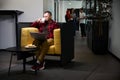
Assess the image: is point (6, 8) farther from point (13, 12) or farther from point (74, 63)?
point (74, 63)

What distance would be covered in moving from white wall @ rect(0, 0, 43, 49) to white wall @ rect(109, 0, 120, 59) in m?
2.08

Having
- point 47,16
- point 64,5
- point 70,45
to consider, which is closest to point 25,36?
point 47,16

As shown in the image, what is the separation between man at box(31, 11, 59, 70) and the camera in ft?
17.9

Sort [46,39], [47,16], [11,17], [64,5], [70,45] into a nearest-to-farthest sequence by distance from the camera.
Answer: [46,39]
[47,16]
[70,45]
[11,17]
[64,5]

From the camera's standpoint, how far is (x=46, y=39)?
5.57 metres

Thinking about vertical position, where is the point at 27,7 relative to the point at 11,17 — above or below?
above

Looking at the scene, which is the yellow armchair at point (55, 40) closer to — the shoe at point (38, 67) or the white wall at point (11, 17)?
the shoe at point (38, 67)

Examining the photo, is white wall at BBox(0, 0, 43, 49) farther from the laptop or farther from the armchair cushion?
the laptop

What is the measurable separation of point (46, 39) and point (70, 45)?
926 mm

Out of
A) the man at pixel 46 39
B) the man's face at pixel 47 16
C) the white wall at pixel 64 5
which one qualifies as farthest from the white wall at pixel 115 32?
the white wall at pixel 64 5

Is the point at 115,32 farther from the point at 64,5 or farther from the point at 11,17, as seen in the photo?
the point at 64,5

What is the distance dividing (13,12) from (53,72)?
2.80 m

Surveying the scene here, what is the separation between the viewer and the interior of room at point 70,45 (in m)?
5.11

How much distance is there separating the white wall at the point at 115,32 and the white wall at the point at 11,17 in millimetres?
2076
